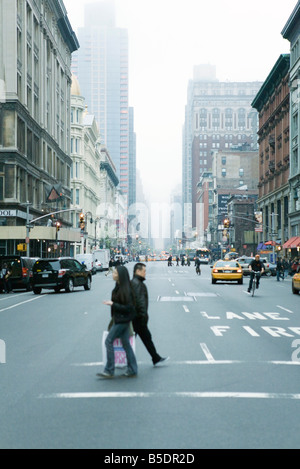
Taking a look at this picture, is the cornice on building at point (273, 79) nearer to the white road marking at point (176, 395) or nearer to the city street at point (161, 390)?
the city street at point (161, 390)

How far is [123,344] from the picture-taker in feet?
30.8

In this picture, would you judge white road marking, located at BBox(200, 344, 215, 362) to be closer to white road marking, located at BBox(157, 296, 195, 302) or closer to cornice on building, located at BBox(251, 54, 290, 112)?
white road marking, located at BBox(157, 296, 195, 302)

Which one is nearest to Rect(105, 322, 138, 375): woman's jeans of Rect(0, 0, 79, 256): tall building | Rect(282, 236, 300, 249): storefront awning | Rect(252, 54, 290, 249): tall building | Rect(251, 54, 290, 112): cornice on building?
Rect(0, 0, 79, 256): tall building

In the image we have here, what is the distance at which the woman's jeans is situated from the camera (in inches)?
368

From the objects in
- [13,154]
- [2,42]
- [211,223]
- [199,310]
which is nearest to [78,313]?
[199,310]

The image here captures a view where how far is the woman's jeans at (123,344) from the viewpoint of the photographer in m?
9.34

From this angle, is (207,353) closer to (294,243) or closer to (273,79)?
(294,243)

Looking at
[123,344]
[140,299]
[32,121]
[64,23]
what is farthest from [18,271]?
[64,23]

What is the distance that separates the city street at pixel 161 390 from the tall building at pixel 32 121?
110 ft

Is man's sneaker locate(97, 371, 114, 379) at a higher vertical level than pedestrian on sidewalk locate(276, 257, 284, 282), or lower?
lower

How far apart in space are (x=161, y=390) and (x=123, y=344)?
1.10 metres

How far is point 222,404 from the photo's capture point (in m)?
7.74

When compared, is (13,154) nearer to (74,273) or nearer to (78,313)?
(74,273)

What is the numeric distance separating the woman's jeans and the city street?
0.77 ft
